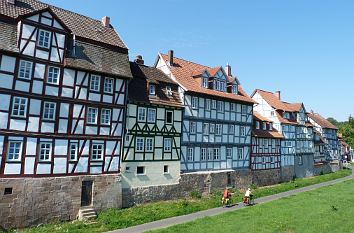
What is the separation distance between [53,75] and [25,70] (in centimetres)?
198

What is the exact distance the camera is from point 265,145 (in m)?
43.5

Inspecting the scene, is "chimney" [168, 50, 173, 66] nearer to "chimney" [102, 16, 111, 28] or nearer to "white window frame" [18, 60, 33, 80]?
"chimney" [102, 16, 111, 28]

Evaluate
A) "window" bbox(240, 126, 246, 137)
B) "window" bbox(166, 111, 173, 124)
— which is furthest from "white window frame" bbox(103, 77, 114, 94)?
"window" bbox(240, 126, 246, 137)

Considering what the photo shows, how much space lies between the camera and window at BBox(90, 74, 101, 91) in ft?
80.4

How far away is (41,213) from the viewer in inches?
837

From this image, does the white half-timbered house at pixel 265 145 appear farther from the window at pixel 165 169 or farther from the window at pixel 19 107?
the window at pixel 19 107

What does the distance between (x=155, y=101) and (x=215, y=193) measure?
12486 millimetres

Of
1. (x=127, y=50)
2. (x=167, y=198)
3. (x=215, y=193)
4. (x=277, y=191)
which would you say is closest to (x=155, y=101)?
(x=127, y=50)

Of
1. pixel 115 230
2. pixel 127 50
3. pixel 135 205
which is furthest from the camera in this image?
pixel 127 50

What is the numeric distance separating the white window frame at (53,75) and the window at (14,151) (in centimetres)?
502

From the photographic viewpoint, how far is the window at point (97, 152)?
2434 cm

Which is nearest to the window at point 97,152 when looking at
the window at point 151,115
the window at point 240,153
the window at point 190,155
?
the window at point 151,115

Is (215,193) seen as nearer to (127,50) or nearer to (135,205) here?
(135,205)

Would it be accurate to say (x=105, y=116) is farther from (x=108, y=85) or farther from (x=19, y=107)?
(x=19, y=107)
